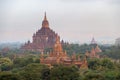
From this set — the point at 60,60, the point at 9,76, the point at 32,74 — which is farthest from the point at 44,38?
the point at 9,76

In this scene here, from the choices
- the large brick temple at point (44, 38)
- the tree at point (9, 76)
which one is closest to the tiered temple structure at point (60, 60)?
the tree at point (9, 76)

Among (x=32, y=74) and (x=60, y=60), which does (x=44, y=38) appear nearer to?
(x=60, y=60)

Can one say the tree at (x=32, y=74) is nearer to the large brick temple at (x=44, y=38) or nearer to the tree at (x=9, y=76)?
the tree at (x=9, y=76)

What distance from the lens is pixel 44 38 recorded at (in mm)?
67562

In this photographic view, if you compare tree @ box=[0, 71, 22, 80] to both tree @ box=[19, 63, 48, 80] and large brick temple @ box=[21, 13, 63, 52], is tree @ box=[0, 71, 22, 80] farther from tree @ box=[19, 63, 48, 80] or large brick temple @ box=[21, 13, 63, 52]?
large brick temple @ box=[21, 13, 63, 52]

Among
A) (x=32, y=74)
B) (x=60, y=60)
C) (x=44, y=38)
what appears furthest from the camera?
(x=44, y=38)

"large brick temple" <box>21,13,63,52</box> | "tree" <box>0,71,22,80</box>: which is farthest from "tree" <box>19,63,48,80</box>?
"large brick temple" <box>21,13,63,52</box>

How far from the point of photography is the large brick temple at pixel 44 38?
6750cm

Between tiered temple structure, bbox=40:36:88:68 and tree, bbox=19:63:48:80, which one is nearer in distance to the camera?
tree, bbox=19:63:48:80

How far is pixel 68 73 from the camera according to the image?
3125 centimetres

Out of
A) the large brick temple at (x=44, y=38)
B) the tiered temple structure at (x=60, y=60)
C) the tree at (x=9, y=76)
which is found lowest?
the tree at (x=9, y=76)

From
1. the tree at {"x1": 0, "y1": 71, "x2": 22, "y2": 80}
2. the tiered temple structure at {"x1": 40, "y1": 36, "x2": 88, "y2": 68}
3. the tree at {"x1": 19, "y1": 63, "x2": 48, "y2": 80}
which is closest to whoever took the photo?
the tree at {"x1": 0, "y1": 71, "x2": 22, "y2": 80}

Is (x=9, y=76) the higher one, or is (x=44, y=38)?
(x=44, y=38)

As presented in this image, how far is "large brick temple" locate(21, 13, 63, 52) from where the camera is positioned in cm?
6750
